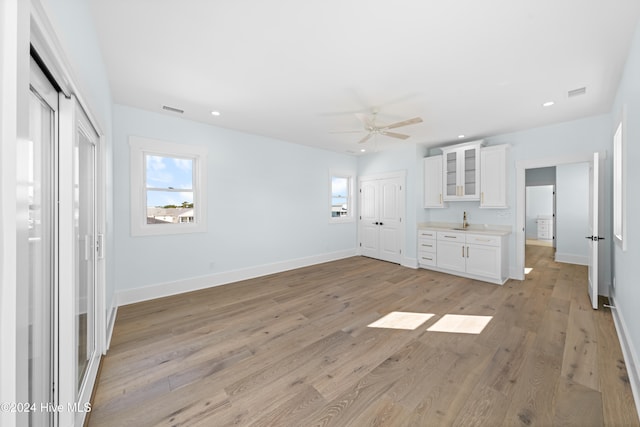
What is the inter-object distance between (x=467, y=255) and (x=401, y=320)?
2.39 metres

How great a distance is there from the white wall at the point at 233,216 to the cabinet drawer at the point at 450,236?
223 centimetres

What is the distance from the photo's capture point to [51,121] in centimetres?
129

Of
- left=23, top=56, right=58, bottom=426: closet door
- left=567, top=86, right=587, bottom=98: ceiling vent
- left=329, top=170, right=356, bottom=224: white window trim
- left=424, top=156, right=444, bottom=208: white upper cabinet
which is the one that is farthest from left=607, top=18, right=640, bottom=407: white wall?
left=329, top=170, right=356, bottom=224: white window trim

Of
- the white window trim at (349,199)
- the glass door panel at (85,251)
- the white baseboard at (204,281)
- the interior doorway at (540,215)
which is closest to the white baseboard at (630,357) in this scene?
the glass door panel at (85,251)

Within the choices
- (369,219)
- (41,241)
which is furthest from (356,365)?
(369,219)

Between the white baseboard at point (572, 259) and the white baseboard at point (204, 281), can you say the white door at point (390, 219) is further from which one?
the white baseboard at point (572, 259)

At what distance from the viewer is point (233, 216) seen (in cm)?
428

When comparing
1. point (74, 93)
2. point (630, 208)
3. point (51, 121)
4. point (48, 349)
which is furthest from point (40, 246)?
point (630, 208)

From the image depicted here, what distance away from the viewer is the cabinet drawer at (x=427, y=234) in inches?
194

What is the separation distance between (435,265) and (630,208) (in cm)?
307

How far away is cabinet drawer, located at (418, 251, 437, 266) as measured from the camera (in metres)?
4.92

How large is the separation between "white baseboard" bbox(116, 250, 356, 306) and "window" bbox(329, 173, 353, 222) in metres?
1.19

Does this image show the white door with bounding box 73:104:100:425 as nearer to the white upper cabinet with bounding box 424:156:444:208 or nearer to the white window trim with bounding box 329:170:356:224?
the white window trim with bounding box 329:170:356:224

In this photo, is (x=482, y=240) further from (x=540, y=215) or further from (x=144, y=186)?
(x=540, y=215)
